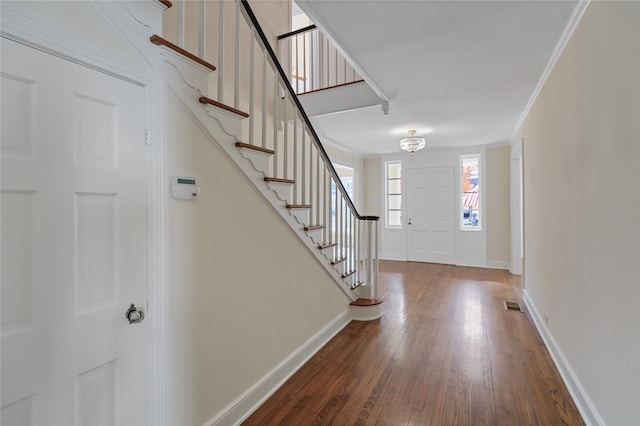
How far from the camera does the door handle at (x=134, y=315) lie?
1.18 m

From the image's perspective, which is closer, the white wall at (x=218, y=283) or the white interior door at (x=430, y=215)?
the white wall at (x=218, y=283)

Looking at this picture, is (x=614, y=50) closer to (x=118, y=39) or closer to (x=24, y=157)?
(x=118, y=39)

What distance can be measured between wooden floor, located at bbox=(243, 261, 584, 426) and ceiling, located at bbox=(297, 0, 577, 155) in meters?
2.51

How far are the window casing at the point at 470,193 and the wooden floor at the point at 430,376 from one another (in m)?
2.82

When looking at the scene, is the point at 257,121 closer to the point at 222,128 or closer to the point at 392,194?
the point at 222,128

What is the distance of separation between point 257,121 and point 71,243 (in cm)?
276

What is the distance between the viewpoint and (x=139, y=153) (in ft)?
3.97

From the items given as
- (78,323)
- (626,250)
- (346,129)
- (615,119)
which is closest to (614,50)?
(615,119)

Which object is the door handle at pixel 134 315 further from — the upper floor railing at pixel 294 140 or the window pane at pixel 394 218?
the window pane at pixel 394 218

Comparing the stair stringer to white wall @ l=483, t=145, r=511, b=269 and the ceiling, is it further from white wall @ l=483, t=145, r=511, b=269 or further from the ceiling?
white wall @ l=483, t=145, r=511, b=269

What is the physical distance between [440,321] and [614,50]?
2.67 meters

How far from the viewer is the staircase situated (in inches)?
57.3

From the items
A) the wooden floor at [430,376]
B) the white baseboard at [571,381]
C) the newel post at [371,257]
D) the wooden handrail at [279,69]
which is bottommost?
the wooden floor at [430,376]

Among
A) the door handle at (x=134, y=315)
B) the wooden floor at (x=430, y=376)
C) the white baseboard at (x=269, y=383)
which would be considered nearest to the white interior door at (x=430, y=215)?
the wooden floor at (x=430, y=376)
